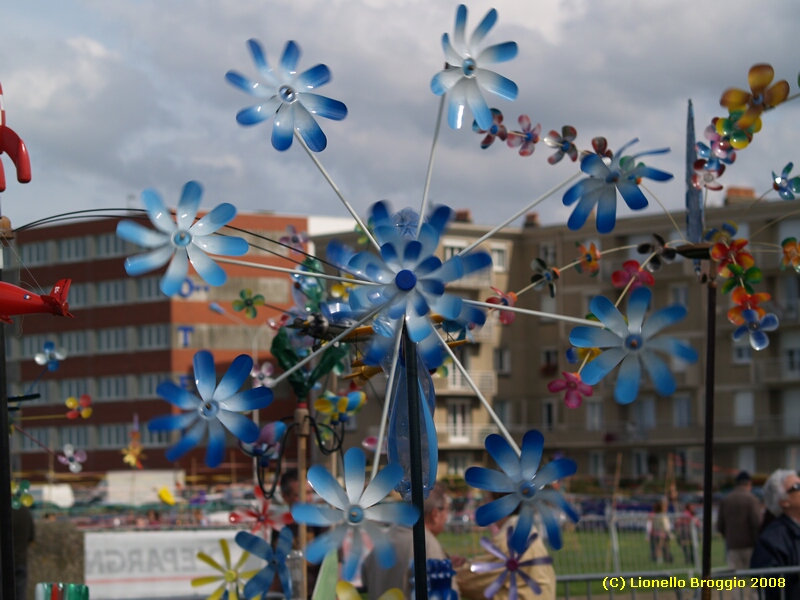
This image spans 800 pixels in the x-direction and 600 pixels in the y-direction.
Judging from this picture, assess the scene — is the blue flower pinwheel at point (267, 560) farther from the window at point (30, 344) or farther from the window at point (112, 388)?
the window at point (30, 344)

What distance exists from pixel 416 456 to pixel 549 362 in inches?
2097

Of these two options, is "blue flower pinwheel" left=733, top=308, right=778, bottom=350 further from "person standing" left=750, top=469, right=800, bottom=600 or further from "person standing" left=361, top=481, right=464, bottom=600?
"person standing" left=750, top=469, right=800, bottom=600

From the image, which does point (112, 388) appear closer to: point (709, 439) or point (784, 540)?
point (784, 540)

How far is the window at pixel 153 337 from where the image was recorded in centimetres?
6134

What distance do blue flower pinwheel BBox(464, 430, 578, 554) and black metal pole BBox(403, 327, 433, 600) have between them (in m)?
0.13

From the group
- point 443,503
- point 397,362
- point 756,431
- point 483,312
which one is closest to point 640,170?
point 483,312

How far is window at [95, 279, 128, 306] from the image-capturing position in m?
63.3

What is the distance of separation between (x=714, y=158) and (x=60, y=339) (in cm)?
6487

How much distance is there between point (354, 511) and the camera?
2633 millimetres

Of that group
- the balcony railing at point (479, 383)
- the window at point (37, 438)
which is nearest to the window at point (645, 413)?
the balcony railing at point (479, 383)

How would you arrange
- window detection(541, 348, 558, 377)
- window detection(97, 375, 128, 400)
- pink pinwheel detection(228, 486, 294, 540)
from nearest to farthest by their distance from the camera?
pink pinwheel detection(228, 486, 294, 540) → window detection(541, 348, 558, 377) → window detection(97, 375, 128, 400)

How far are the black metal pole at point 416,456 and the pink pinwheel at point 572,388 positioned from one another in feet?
3.46

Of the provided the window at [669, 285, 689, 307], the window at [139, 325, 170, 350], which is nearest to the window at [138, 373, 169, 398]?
the window at [139, 325, 170, 350]

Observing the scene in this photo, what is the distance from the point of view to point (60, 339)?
65.6 m
